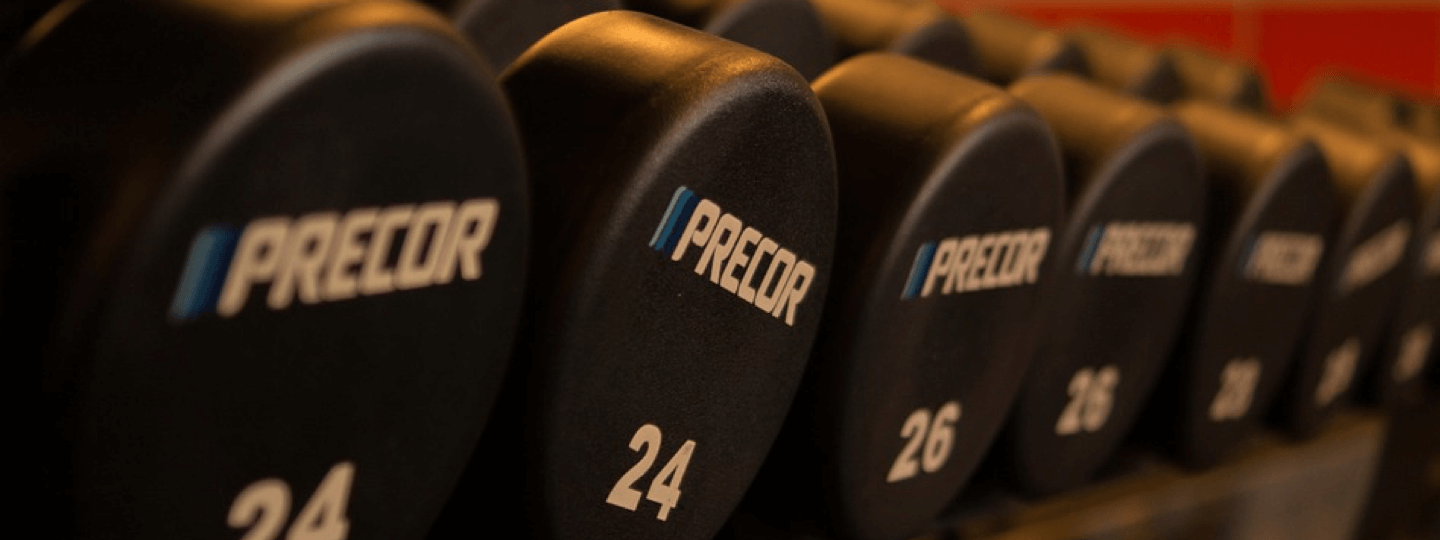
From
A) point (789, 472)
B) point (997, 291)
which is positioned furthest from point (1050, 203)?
point (789, 472)

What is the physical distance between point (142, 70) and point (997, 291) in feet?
1.41

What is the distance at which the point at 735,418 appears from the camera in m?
0.61

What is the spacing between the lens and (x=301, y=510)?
0.46 metres

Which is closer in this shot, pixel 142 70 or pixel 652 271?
pixel 142 70

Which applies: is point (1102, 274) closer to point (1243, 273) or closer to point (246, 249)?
point (1243, 273)

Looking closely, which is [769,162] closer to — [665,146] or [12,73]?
[665,146]

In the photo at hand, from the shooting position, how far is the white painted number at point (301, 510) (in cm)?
44

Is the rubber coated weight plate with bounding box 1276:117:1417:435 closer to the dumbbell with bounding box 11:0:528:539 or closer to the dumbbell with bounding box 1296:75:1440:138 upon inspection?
the dumbbell with bounding box 1296:75:1440:138

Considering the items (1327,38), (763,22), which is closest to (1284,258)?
(763,22)

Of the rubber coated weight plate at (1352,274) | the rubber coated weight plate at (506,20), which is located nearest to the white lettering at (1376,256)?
the rubber coated weight plate at (1352,274)

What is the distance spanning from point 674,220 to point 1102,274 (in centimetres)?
37

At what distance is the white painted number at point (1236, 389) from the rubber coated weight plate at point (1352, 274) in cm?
9

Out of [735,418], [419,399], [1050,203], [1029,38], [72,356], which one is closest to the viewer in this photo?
[72,356]

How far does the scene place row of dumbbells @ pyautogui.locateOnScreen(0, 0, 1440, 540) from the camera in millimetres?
392
